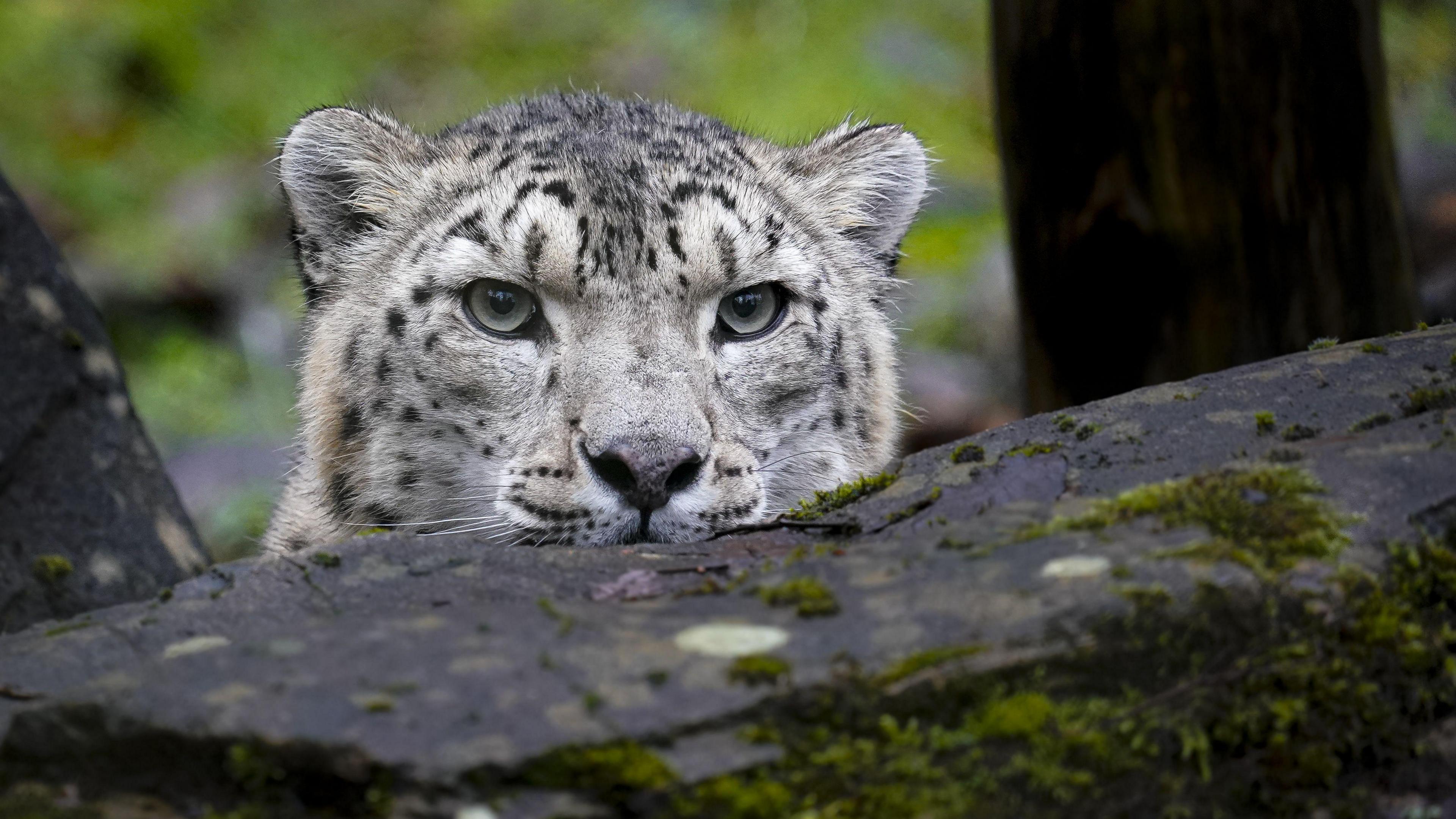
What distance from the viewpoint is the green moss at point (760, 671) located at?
2.80 m

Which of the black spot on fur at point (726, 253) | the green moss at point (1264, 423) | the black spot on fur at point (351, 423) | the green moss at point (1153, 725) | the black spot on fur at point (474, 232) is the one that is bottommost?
the green moss at point (1153, 725)

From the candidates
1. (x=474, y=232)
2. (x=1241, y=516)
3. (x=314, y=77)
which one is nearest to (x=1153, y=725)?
(x=1241, y=516)

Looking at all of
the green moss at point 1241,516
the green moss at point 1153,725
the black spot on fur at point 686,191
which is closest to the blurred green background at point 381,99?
the black spot on fur at point 686,191

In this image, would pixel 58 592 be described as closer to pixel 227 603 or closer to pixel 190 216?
pixel 227 603

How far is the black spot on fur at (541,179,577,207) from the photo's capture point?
17.4 ft

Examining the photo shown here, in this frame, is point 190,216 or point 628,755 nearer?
point 628,755

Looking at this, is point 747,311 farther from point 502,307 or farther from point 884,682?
point 884,682

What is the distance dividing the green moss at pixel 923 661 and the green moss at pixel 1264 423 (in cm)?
154

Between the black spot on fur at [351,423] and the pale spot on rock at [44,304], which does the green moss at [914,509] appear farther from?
the pale spot on rock at [44,304]

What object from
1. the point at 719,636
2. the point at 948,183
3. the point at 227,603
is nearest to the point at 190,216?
the point at 948,183

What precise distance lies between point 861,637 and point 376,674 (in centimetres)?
104

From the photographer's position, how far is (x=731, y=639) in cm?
298

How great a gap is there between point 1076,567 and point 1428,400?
1.57 metres

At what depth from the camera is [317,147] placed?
6082mm
